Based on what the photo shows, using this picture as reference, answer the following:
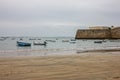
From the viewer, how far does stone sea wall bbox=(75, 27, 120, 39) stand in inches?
6220

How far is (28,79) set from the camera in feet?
31.9

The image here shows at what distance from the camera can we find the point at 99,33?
163 metres

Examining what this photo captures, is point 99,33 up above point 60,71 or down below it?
above

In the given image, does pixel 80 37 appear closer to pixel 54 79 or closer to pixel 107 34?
pixel 107 34

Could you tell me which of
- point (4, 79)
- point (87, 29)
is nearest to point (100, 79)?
point (4, 79)

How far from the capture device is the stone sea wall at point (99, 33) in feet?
518

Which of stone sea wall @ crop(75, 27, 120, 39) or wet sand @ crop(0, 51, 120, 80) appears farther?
stone sea wall @ crop(75, 27, 120, 39)

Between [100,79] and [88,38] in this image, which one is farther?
[88,38]

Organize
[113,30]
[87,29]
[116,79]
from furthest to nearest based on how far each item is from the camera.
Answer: [87,29]
[113,30]
[116,79]

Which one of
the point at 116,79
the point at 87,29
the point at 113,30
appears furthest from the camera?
the point at 87,29

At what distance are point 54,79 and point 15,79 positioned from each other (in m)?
1.57

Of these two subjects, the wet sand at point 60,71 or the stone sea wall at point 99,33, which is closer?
the wet sand at point 60,71

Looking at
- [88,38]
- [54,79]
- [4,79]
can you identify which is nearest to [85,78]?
[54,79]

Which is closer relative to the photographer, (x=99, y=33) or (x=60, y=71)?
(x=60, y=71)
